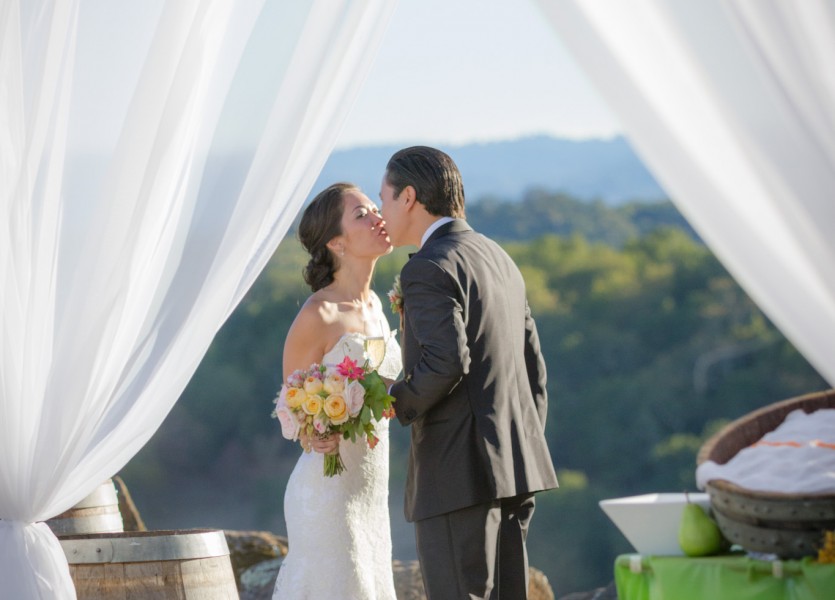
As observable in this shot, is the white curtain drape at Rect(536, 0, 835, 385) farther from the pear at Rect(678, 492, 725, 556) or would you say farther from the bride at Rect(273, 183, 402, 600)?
the bride at Rect(273, 183, 402, 600)

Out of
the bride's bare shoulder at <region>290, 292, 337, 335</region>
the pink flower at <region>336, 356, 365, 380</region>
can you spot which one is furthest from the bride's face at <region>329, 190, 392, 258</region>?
the pink flower at <region>336, 356, 365, 380</region>

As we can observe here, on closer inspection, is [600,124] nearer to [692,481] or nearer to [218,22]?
[692,481]

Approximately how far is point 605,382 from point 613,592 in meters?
13.4

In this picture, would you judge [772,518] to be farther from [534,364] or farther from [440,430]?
[440,430]

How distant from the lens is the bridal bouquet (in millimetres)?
2625

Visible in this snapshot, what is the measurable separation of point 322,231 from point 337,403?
887mm

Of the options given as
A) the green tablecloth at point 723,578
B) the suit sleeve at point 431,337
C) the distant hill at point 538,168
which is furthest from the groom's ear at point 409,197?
the distant hill at point 538,168

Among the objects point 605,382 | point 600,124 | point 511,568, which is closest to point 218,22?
point 511,568

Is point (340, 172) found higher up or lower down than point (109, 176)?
higher up

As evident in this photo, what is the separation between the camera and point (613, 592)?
590cm

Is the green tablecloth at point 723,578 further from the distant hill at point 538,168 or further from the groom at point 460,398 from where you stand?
the distant hill at point 538,168

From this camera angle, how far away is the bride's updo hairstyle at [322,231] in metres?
3.35

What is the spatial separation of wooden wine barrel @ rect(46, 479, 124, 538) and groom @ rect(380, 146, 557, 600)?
1252 millimetres

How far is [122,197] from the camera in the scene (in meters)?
2.37
